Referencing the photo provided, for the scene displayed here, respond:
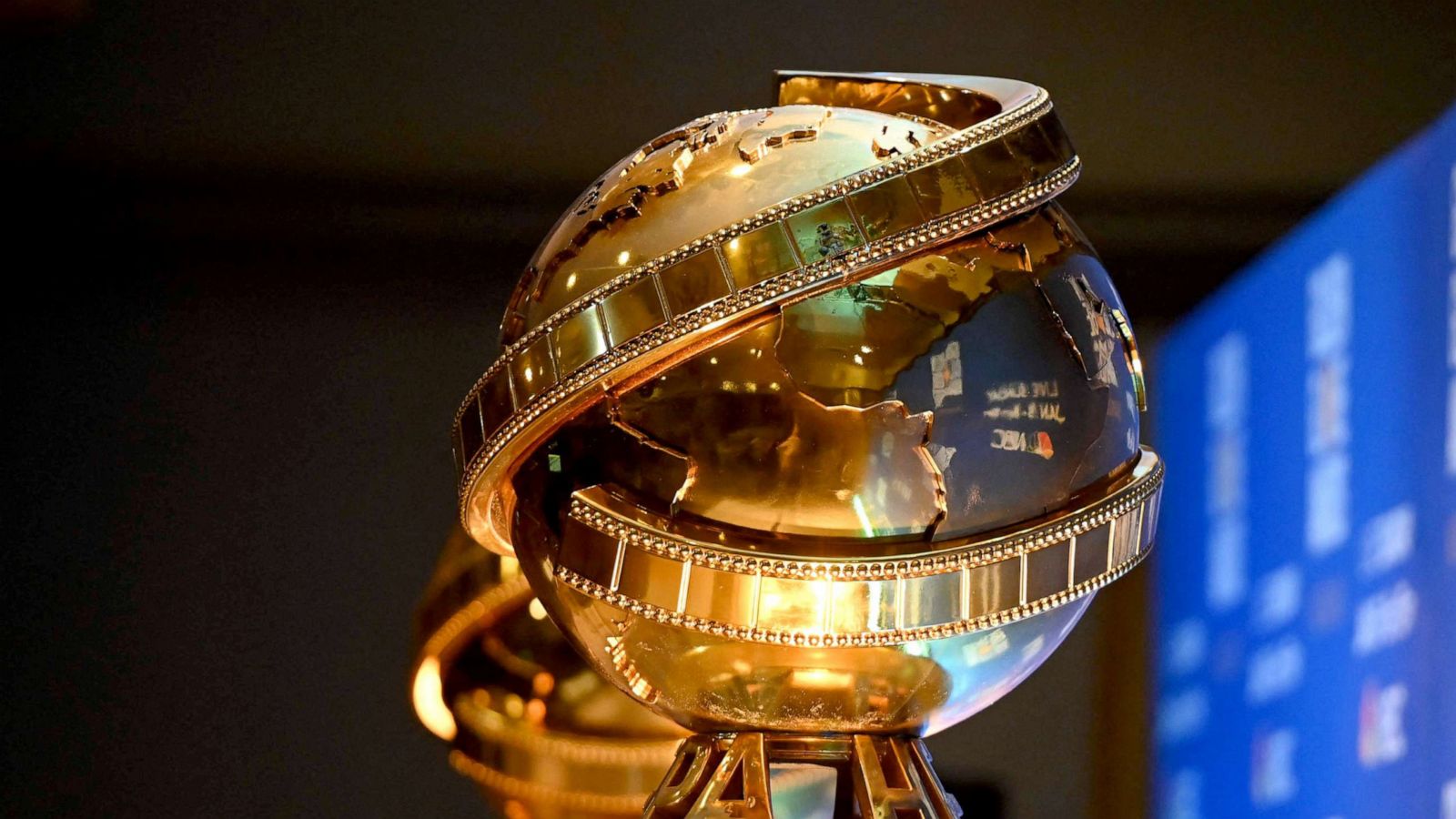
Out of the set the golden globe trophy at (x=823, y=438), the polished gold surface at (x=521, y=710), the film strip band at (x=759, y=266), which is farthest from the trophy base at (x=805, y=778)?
the polished gold surface at (x=521, y=710)

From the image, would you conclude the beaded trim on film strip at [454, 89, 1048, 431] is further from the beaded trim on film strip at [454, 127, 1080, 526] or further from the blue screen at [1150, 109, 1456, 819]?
the blue screen at [1150, 109, 1456, 819]

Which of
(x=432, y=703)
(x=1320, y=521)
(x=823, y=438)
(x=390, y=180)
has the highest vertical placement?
(x=390, y=180)

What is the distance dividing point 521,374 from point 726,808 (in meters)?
0.17

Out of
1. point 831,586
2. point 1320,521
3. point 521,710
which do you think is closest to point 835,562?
point 831,586

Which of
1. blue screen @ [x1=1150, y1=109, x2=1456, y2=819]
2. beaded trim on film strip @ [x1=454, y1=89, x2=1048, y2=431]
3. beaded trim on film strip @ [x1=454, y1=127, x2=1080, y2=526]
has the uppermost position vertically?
beaded trim on film strip @ [x1=454, y1=89, x2=1048, y2=431]

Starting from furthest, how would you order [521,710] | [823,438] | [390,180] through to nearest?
[390,180]
[521,710]
[823,438]

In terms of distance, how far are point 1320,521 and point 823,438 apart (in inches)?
19.8

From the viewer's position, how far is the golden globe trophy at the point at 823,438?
0.52 meters

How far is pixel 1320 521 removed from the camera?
0.91 m

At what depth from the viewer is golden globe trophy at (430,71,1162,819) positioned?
0.52m

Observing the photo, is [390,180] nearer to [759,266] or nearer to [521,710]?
[521,710]

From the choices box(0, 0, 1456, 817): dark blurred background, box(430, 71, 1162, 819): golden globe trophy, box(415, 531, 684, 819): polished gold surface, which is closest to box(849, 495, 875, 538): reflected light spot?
box(430, 71, 1162, 819): golden globe trophy

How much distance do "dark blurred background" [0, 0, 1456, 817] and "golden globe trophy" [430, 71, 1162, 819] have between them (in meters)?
0.38

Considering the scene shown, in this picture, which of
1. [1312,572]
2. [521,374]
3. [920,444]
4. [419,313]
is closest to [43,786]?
[419,313]
